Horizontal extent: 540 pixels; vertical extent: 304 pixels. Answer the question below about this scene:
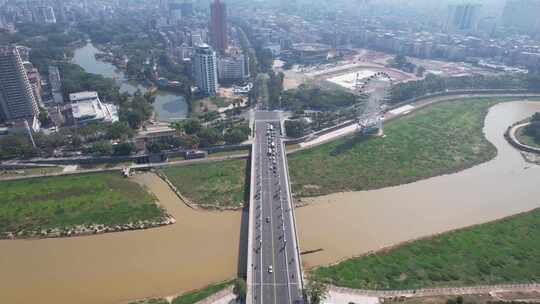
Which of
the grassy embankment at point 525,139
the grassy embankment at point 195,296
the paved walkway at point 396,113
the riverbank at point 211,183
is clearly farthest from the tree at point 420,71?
the grassy embankment at point 195,296

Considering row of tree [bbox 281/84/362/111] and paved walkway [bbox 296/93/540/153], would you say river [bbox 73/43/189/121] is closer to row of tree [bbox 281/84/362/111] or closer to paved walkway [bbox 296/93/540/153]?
row of tree [bbox 281/84/362/111]

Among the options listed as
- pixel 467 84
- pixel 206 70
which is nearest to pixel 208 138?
pixel 206 70

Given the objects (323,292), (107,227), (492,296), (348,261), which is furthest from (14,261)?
(492,296)

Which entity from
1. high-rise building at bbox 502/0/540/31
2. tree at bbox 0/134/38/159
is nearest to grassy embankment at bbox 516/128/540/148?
tree at bbox 0/134/38/159

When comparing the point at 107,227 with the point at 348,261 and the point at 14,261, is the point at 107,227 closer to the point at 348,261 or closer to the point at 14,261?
the point at 14,261

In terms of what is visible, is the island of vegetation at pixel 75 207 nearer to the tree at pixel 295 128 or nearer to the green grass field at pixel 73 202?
the green grass field at pixel 73 202

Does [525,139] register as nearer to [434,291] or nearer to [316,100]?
[316,100]
